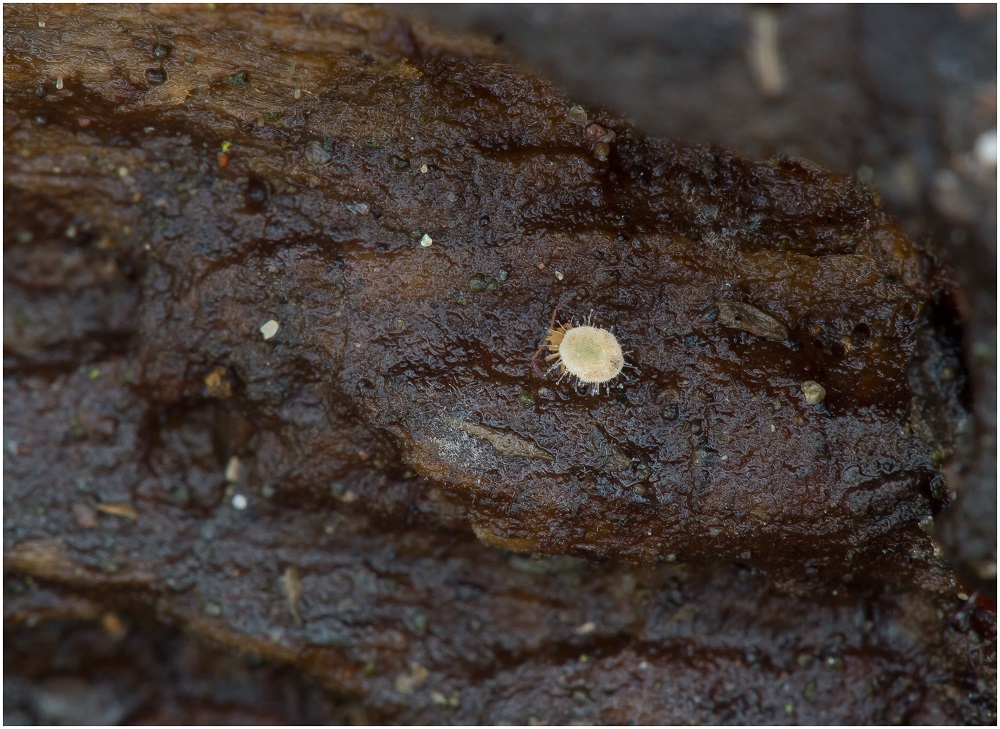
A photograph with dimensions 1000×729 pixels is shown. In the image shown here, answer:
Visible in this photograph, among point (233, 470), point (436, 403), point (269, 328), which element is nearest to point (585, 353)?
point (436, 403)

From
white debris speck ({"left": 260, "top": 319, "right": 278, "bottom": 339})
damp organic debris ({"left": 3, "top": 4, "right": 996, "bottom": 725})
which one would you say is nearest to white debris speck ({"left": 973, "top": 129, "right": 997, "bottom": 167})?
damp organic debris ({"left": 3, "top": 4, "right": 996, "bottom": 725})

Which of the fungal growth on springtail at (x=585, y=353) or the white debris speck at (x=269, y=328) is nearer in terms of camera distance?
the fungal growth on springtail at (x=585, y=353)

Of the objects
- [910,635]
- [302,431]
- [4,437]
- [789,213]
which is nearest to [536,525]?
[302,431]

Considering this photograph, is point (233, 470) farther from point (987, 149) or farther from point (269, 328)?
point (987, 149)

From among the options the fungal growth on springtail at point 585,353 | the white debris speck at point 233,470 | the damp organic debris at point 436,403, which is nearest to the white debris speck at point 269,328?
the damp organic debris at point 436,403

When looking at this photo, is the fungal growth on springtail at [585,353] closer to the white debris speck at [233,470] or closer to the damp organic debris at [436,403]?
the damp organic debris at [436,403]

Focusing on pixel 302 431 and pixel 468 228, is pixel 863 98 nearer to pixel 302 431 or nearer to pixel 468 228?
pixel 468 228

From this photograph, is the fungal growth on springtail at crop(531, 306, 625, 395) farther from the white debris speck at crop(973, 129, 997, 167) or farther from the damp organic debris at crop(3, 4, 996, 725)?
the white debris speck at crop(973, 129, 997, 167)
